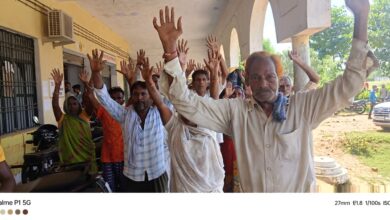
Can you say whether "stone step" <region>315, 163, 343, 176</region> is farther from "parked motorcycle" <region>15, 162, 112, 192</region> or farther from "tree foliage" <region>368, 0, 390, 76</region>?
"parked motorcycle" <region>15, 162, 112, 192</region>

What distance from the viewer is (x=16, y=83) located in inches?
179

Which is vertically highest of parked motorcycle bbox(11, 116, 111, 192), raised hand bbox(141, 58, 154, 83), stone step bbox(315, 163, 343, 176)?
raised hand bbox(141, 58, 154, 83)

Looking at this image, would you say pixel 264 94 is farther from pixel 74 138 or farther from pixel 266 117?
pixel 74 138

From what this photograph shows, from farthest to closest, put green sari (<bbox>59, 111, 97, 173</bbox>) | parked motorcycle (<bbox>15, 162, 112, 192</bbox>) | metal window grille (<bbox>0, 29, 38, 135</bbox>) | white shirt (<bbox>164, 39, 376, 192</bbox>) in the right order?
metal window grille (<bbox>0, 29, 38, 135</bbox>) < green sari (<bbox>59, 111, 97, 173</bbox>) < parked motorcycle (<bbox>15, 162, 112, 192</bbox>) < white shirt (<bbox>164, 39, 376, 192</bbox>)

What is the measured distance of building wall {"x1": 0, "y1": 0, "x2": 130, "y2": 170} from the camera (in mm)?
4301

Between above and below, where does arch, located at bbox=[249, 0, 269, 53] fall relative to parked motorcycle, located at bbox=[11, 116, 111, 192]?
above

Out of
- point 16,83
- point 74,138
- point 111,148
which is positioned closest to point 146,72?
point 111,148

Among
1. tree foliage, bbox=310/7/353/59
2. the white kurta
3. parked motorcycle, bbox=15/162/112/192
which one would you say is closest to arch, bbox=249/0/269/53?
tree foliage, bbox=310/7/353/59

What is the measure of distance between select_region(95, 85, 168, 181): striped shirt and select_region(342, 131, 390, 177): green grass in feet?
6.14

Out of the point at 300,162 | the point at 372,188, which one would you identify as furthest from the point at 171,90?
the point at 372,188

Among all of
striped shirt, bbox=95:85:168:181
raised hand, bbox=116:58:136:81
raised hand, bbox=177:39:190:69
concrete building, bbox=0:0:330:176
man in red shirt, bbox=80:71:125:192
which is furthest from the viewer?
concrete building, bbox=0:0:330:176

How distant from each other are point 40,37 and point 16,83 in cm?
95

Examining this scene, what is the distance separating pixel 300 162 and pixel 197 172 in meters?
0.74

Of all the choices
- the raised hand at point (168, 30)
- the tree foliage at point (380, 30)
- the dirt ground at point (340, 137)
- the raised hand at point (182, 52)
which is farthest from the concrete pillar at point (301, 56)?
the raised hand at point (168, 30)
